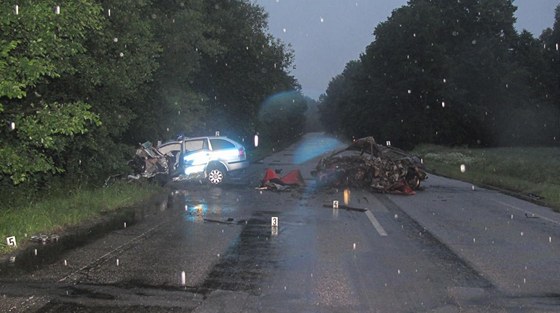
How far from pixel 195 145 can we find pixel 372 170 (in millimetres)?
6869

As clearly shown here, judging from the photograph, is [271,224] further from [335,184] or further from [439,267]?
[335,184]

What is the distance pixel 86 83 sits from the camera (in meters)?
12.8

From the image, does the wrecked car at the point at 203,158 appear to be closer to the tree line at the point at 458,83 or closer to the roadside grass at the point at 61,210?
the roadside grass at the point at 61,210

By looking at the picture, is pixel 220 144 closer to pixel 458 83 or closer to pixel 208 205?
pixel 208 205

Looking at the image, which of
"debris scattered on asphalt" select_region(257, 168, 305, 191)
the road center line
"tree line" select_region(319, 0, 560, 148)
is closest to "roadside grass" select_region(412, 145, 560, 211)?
the road center line

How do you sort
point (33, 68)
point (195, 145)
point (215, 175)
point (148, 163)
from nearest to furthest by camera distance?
point (33, 68) < point (148, 163) < point (215, 175) < point (195, 145)

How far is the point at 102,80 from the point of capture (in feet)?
43.3

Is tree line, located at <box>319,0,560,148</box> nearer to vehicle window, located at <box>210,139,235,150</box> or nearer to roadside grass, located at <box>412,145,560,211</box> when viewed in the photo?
roadside grass, located at <box>412,145,560,211</box>

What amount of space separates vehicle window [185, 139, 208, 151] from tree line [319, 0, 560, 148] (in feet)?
165

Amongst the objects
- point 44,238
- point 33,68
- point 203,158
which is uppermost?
point 33,68

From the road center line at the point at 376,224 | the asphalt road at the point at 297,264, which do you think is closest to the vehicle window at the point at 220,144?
the asphalt road at the point at 297,264

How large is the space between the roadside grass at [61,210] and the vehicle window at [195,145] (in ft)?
18.3

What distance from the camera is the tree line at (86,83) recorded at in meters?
8.70

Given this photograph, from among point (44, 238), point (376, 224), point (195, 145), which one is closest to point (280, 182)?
point (195, 145)
